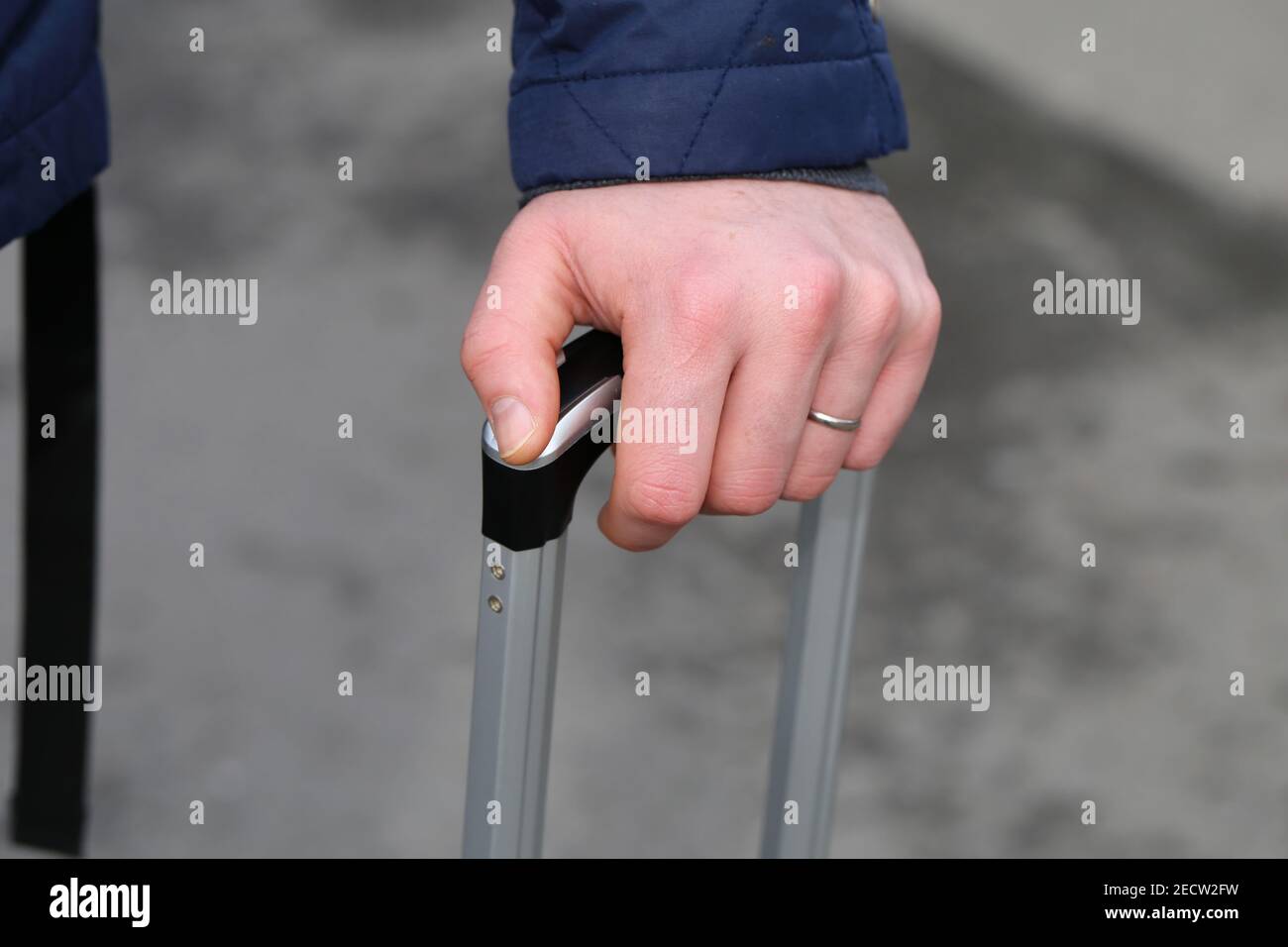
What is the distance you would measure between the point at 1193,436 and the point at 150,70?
1864 millimetres

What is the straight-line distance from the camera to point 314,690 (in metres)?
1.50

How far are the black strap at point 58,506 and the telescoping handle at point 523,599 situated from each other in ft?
1.78

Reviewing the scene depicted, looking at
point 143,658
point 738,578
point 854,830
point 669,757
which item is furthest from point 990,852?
point 143,658

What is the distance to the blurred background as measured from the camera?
143cm

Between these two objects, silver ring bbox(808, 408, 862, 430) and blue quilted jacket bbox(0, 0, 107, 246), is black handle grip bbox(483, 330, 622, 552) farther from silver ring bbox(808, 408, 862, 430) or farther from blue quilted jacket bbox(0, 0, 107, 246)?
blue quilted jacket bbox(0, 0, 107, 246)

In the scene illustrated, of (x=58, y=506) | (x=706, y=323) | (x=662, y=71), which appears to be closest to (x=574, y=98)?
(x=662, y=71)

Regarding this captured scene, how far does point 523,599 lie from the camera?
0.59 metres

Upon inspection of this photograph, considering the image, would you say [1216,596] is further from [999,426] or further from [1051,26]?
[1051,26]

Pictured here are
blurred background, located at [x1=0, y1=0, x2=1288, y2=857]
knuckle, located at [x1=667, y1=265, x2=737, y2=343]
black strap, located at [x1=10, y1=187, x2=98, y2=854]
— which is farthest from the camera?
blurred background, located at [x1=0, y1=0, x2=1288, y2=857]

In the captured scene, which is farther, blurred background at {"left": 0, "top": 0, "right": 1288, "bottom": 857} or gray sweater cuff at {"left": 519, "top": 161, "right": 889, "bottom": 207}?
blurred background at {"left": 0, "top": 0, "right": 1288, "bottom": 857}

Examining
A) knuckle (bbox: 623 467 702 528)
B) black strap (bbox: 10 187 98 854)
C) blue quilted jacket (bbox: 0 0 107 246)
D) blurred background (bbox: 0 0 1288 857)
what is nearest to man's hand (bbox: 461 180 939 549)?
knuckle (bbox: 623 467 702 528)

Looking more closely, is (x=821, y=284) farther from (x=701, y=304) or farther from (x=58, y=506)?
(x=58, y=506)

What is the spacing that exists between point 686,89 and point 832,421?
0.16 m

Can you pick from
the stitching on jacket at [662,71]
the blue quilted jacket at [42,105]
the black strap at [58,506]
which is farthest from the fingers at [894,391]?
the black strap at [58,506]
